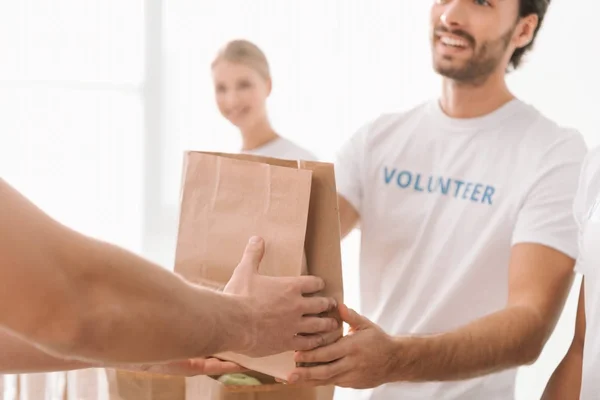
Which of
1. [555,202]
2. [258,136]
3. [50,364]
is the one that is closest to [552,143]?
[555,202]

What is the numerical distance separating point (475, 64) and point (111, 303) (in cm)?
106

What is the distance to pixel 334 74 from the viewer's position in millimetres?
3469

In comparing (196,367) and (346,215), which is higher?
(346,215)

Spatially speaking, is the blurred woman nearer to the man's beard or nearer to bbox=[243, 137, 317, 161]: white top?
bbox=[243, 137, 317, 161]: white top

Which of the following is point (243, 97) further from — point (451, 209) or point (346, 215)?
point (451, 209)

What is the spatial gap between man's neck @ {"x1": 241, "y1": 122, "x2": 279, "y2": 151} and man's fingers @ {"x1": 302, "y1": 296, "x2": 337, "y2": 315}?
4.90ft

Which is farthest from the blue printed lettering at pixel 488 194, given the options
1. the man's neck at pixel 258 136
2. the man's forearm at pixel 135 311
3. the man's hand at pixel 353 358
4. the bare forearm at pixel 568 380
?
the man's neck at pixel 258 136

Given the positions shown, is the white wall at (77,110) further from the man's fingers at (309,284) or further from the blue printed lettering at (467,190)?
the man's fingers at (309,284)

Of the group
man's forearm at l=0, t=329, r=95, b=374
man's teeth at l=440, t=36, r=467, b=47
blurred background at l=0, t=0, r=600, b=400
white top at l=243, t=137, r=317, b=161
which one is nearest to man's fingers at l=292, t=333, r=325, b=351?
man's forearm at l=0, t=329, r=95, b=374

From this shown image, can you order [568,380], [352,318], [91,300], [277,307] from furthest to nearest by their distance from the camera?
[568,380] < [352,318] < [277,307] < [91,300]

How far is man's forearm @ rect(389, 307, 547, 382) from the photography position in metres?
1.28

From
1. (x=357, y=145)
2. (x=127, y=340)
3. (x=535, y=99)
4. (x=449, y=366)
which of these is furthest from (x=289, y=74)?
(x=127, y=340)

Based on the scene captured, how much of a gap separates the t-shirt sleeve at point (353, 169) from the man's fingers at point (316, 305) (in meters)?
0.59

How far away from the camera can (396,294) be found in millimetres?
1593
